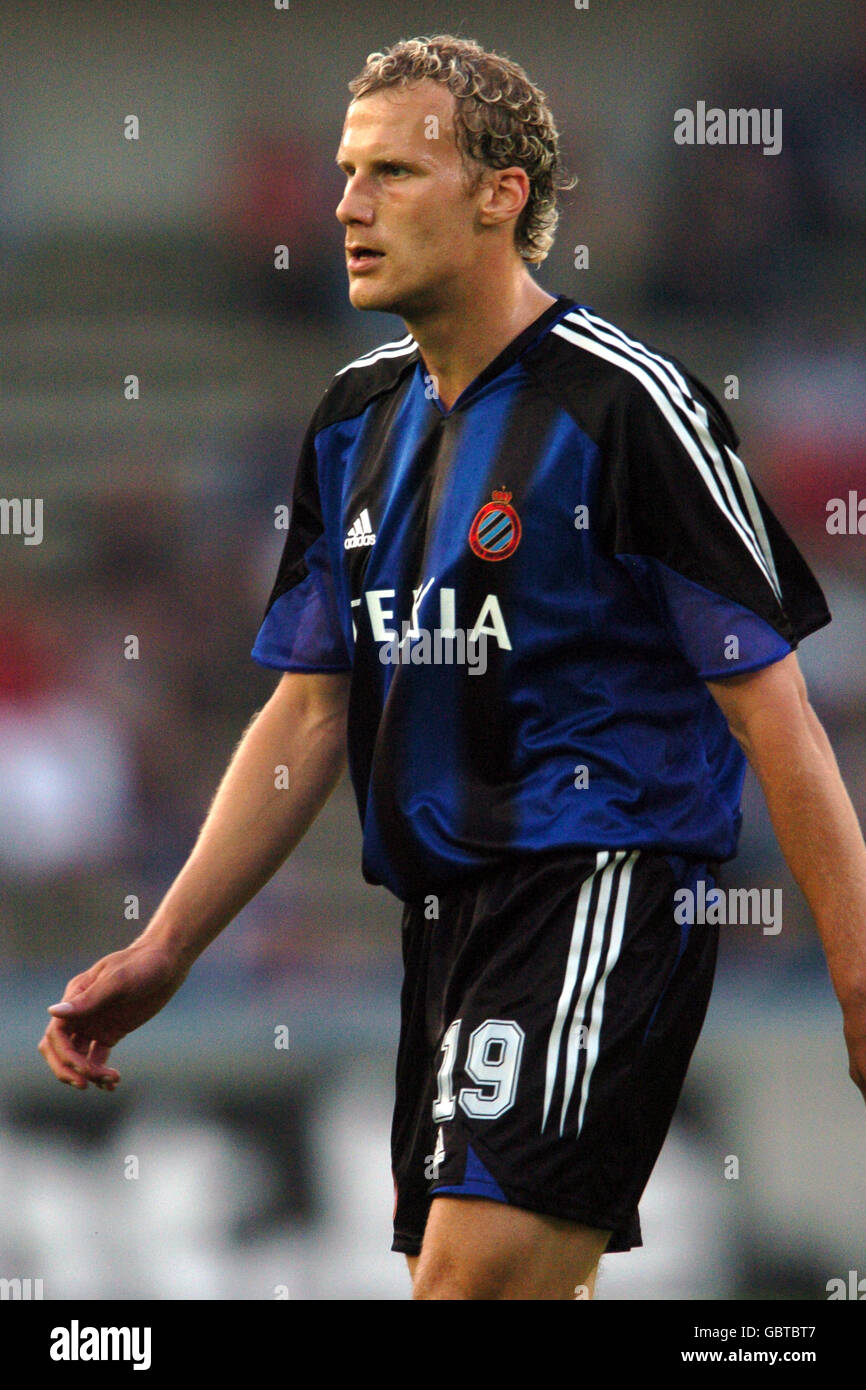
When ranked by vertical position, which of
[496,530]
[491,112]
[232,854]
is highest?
[491,112]

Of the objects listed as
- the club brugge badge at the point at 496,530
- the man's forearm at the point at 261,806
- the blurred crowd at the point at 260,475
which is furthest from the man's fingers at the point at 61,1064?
the blurred crowd at the point at 260,475

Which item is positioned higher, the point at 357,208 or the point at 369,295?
the point at 357,208

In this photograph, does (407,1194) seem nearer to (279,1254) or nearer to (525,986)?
(525,986)

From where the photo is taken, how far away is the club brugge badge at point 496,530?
9.91ft

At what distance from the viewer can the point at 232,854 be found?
3.35 m

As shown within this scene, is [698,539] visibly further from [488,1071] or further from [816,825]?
[488,1071]

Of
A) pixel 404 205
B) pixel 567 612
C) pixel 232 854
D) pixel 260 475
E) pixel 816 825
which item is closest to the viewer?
pixel 816 825

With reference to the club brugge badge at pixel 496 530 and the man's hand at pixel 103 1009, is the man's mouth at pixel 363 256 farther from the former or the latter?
the man's hand at pixel 103 1009

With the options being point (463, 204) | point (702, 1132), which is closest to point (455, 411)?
point (463, 204)

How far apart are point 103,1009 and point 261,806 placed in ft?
1.43

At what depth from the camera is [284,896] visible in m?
6.89

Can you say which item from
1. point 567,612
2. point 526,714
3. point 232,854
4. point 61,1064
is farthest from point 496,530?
point 61,1064

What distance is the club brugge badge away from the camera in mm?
3020

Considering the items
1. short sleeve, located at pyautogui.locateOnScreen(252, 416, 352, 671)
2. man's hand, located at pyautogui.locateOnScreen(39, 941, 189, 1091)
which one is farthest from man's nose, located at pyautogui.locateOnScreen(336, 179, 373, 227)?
man's hand, located at pyautogui.locateOnScreen(39, 941, 189, 1091)
